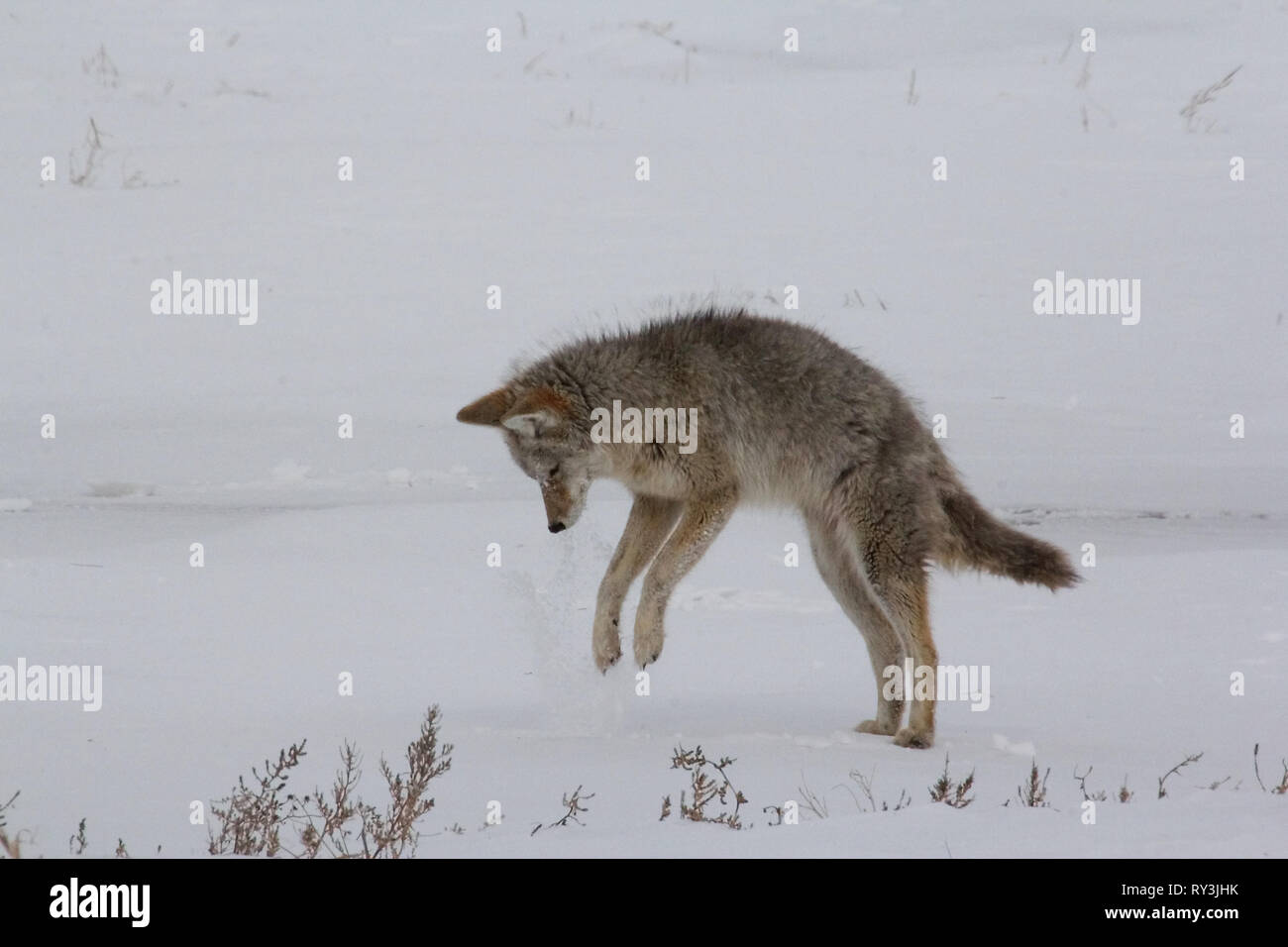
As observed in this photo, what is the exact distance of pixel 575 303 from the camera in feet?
53.4

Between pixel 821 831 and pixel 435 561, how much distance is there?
584 centimetres

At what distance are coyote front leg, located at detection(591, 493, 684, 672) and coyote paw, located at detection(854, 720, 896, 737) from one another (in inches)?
47.0

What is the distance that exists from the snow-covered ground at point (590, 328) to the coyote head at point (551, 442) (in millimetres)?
589

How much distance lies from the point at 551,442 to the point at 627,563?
701 mm

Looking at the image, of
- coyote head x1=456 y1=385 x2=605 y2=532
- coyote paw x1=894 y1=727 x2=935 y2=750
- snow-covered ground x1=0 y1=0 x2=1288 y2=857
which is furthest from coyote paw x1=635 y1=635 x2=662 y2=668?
coyote paw x1=894 y1=727 x2=935 y2=750

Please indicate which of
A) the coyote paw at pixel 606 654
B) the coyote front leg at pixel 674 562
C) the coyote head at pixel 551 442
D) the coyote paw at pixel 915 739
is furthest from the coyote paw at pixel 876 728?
the coyote head at pixel 551 442

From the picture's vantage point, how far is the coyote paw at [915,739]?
7645mm

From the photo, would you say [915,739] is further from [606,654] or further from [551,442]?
[551,442]

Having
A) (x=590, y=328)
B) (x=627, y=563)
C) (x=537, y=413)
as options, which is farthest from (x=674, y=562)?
(x=590, y=328)

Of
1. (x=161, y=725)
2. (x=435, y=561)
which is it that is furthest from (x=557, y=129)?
(x=161, y=725)

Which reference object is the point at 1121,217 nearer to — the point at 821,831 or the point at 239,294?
the point at 239,294

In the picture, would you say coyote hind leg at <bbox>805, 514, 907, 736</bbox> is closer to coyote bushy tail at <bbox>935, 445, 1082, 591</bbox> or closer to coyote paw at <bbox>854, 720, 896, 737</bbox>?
coyote paw at <bbox>854, 720, 896, 737</bbox>

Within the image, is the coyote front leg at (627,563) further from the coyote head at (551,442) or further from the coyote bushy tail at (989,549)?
the coyote bushy tail at (989,549)

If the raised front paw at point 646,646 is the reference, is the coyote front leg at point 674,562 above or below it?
above
